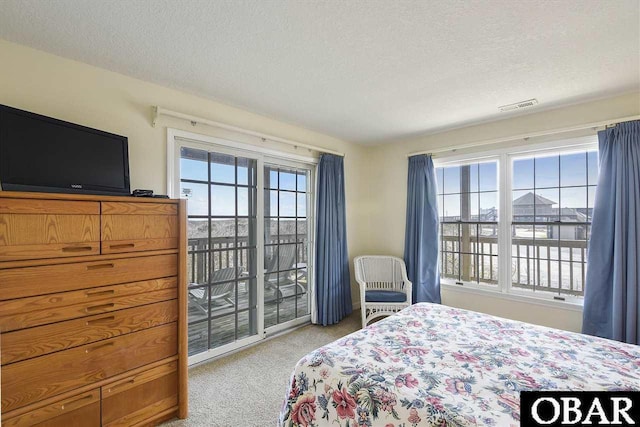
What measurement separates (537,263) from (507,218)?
22.2 inches

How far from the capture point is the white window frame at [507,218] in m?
2.90

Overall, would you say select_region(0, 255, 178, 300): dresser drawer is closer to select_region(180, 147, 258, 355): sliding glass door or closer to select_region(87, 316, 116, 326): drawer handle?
select_region(87, 316, 116, 326): drawer handle

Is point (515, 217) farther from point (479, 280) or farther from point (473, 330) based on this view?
point (473, 330)

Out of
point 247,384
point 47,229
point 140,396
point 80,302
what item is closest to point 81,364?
point 80,302

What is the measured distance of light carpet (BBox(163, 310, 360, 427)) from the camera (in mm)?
1981

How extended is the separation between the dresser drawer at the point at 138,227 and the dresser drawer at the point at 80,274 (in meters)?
0.08

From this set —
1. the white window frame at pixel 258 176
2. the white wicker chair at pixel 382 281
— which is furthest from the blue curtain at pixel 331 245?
the white wicker chair at pixel 382 281

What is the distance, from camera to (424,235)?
371 centimetres

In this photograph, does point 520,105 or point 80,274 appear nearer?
point 80,274

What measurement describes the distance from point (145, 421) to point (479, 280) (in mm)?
3524

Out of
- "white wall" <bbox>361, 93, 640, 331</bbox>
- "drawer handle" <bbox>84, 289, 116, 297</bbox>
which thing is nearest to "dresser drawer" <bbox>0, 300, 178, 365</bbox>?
"drawer handle" <bbox>84, 289, 116, 297</bbox>

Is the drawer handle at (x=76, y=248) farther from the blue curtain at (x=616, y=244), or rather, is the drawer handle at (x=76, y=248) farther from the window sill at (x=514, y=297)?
the blue curtain at (x=616, y=244)

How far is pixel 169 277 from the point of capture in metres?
1.97

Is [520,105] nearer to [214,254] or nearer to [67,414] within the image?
[214,254]
